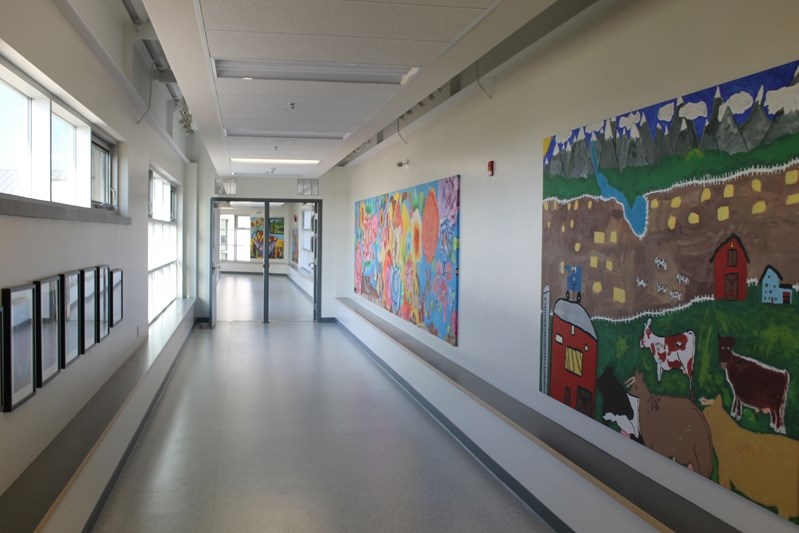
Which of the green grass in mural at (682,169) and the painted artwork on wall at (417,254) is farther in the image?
the painted artwork on wall at (417,254)

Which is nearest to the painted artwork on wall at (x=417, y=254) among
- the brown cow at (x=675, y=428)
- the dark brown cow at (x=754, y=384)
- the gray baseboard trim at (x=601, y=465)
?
the gray baseboard trim at (x=601, y=465)

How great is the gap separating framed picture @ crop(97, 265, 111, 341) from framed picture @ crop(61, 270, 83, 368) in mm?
537

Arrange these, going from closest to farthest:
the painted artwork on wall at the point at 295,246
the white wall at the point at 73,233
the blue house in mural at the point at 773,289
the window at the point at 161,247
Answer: the blue house in mural at the point at 773,289 < the white wall at the point at 73,233 < the window at the point at 161,247 < the painted artwork on wall at the point at 295,246

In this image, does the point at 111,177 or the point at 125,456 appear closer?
the point at 125,456

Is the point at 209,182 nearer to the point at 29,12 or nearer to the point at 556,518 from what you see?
the point at 29,12

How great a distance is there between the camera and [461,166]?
6.07 metres

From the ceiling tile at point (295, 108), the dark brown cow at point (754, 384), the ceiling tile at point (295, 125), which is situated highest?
the ceiling tile at point (295, 125)

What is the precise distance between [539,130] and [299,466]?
10.2 ft

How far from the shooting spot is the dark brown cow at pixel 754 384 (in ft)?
7.92

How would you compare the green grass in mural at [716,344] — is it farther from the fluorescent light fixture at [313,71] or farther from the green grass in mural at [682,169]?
the fluorescent light fixture at [313,71]

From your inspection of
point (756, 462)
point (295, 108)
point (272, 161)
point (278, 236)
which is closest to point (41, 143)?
point (295, 108)

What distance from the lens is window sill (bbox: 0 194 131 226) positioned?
2.95m

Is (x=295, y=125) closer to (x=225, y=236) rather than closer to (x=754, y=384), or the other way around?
(x=754, y=384)

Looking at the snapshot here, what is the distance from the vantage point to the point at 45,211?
3.48 meters
